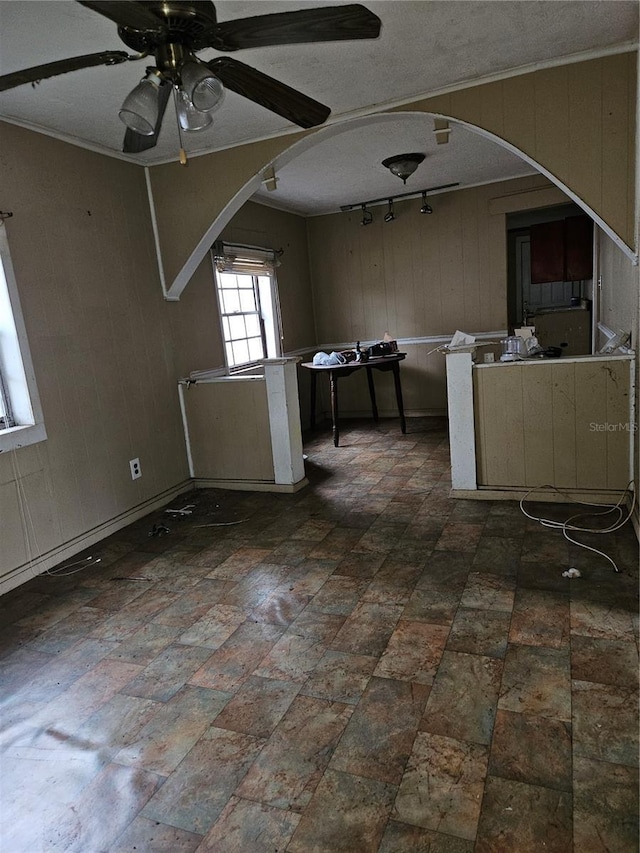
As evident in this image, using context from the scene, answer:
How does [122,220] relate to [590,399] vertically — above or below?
above

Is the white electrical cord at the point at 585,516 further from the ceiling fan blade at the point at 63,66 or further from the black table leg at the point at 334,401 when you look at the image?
the ceiling fan blade at the point at 63,66

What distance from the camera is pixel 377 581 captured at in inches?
97.2

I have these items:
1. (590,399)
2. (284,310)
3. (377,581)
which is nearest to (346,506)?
(377,581)

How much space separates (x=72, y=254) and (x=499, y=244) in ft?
13.5

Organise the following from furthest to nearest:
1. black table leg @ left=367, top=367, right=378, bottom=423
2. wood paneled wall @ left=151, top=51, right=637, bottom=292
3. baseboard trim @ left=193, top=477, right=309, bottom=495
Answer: black table leg @ left=367, top=367, right=378, bottom=423
baseboard trim @ left=193, top=477, right=309, bottom=495
wood paneled wall @ left=151, top=51, right=637, bottom=292

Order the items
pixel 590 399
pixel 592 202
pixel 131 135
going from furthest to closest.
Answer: pixel 590 399
pixel 592 202
pixel 131 135

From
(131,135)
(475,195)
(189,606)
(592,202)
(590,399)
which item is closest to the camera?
(131,135)

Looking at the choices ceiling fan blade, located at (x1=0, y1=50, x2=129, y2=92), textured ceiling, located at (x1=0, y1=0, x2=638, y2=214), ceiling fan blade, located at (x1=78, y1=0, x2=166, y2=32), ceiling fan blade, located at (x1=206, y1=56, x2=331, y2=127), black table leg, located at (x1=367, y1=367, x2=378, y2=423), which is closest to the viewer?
ceiling fan blade, located at (x1=78, y1=0, x2=166, y2=32)

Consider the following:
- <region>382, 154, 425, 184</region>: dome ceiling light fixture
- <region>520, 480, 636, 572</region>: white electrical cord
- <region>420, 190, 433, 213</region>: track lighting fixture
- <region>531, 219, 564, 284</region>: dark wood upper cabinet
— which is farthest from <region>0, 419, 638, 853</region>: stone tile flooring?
<region>531, 219, 564, 284</region>: dark wood upper cabinet

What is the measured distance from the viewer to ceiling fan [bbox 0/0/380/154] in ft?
4.73

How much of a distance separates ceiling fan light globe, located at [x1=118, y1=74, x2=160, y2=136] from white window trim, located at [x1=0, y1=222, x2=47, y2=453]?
1.37 metres

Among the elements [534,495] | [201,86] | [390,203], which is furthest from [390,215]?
[201,86]

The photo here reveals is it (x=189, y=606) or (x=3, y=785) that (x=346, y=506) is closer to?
(x=189, y=606)

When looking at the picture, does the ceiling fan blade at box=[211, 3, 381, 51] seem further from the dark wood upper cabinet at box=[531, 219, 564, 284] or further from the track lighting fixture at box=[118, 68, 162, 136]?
the dark wood upper cabinet at box=[531, 219, 564, 284]
